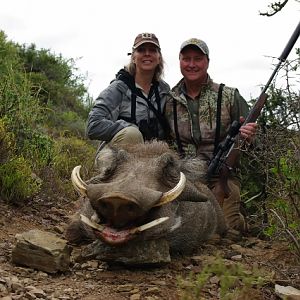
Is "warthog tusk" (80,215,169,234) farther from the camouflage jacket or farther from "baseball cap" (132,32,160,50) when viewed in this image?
"baseball cap" (132,32,160,50)

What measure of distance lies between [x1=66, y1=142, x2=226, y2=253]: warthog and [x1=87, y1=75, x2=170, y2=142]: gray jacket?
833 mm

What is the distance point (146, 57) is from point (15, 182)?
70.2 inches

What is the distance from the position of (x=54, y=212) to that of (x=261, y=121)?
2168 mm

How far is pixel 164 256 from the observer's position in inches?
155

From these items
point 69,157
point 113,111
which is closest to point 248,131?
point 113,111

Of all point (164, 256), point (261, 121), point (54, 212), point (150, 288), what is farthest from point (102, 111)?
point (150, 288)

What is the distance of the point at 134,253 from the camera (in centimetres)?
380

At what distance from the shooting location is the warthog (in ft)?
11.6

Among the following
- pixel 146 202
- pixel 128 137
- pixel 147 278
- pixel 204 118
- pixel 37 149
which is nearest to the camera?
pixel 146 202

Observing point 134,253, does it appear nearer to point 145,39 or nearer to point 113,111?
point 113,111

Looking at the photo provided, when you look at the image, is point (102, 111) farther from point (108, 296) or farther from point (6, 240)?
point (108, 296)

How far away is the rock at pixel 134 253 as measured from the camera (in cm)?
379

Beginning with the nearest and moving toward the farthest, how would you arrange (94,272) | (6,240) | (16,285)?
(16,285)
(94,272)
(6,240)

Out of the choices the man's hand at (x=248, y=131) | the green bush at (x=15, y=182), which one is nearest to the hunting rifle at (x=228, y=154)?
the man's hand at (x=248, y=131)
